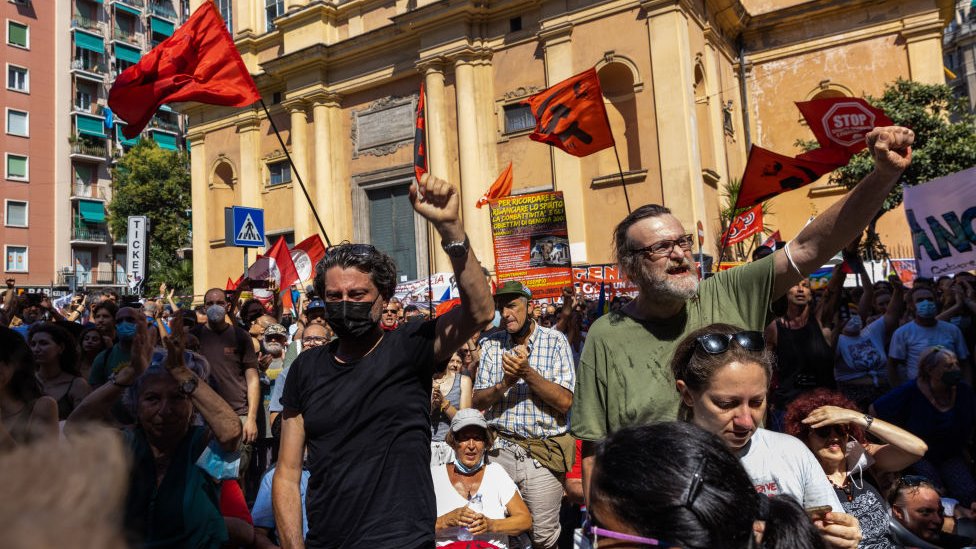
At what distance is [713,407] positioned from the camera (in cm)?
226

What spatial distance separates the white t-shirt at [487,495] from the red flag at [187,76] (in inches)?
251

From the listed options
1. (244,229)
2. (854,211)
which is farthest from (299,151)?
(854,211)

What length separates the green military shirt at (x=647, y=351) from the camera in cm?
272

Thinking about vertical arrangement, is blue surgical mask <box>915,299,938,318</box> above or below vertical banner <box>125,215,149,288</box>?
below

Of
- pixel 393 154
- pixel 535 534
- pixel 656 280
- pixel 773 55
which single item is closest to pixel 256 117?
pixel 393 154

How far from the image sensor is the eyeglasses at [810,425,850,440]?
349cm

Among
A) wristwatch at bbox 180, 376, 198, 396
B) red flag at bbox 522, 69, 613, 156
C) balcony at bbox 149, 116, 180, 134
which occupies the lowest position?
wristwatch at bbox 180, 376, 198, 396

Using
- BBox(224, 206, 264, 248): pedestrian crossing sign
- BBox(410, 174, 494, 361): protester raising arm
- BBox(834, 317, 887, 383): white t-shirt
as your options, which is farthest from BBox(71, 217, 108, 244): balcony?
BBox(410, 174, 494, 361): protester raising arm

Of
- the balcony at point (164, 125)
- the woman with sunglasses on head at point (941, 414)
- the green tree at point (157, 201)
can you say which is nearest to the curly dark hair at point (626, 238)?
the woman with sunglasses on head at point (941, 414)

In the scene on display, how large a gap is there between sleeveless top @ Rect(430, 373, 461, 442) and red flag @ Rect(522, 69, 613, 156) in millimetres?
5890

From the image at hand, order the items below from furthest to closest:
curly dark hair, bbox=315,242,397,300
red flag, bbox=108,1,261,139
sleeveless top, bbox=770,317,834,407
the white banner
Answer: red flag, bbox=108,1,261,139 < the white banner < sleeveless top, bbox=770,317,834,407 < curly dark hair, bbox=315,242,397,300

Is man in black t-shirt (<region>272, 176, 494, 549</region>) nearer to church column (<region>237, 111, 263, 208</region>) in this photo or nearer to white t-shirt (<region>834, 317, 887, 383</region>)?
white t-shirt (<region>834, 317, 887, 383</region>)

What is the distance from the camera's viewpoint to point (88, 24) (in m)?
48.7

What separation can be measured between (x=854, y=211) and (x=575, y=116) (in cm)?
903
